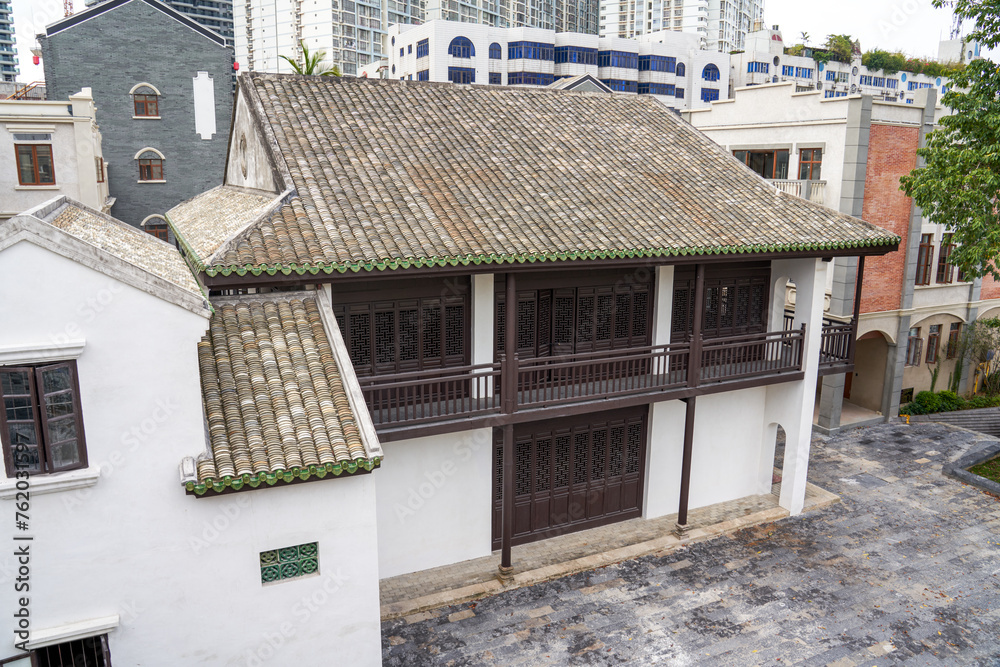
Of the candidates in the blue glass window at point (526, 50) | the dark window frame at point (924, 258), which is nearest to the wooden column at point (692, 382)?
the dark window frame at point (924, 258)

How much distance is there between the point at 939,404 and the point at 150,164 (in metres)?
31.1

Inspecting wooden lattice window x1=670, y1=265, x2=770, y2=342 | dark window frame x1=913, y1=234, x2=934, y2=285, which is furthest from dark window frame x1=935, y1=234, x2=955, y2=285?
wooden lattice window x1=670, y1=265, x2=770, y2=342

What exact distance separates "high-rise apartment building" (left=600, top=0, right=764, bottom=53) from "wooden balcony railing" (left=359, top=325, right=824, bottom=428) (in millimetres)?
110924

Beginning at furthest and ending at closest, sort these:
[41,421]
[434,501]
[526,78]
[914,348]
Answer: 1. [526,78]
2. [914,348]
3. [434,501]
4. [41,421]

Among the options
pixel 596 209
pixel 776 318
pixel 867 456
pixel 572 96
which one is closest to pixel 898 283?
pixel 867 456

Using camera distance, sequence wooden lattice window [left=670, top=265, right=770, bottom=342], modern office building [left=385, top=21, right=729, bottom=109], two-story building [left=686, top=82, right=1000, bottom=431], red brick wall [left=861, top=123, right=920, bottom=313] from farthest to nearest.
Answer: modern office building [left=385, top=21, right=729, bottom=109] < red brick wall [left=861, top=123, right=920, bottom=313] < two-story building [left=686, top=82, right=1000, bottom=431] < wooden lattice window [left=670, top=265, right=770, bottom=342]

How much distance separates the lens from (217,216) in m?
14.1

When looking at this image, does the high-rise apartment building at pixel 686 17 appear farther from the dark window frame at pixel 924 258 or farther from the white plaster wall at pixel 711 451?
the white plaster wall at pixel 711 451

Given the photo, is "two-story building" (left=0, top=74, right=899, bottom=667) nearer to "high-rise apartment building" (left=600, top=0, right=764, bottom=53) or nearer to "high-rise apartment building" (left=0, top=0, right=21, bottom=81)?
"high-rise apartment building" (left=600, top=0, right=764, bottom=53)

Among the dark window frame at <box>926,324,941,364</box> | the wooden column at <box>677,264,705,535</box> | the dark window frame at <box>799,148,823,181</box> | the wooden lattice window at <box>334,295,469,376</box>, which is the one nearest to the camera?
the wooden lattice window at <box>334,295,469,376</box>

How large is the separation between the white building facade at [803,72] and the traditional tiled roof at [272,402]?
80.1 m

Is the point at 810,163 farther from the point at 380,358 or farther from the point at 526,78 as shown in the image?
the point at 526,78

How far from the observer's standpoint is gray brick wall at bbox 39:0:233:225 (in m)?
28.4

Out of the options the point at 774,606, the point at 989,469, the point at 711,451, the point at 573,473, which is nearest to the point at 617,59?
the point at 989,469
